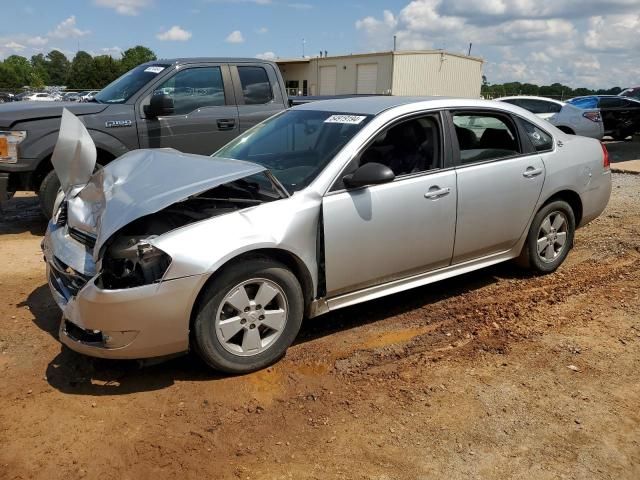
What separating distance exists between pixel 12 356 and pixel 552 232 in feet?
15.1

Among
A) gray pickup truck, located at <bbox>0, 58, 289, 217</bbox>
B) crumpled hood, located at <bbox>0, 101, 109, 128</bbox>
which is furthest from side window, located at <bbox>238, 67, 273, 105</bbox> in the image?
crumpled hood, located at <bbox>0, 101, 109, 128</bbox>

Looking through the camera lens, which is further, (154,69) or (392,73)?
(392,73)

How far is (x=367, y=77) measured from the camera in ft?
133

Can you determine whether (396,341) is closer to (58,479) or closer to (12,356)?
(58,479)

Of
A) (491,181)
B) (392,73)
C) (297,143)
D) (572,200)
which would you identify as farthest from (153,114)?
(392,73)

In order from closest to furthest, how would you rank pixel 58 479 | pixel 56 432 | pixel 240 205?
1. pixel 58 479
2. pixel 56 432
3. pixel 240 205

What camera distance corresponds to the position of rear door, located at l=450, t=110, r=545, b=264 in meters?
4.50

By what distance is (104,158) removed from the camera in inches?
270

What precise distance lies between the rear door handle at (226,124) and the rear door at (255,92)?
0.12 metres

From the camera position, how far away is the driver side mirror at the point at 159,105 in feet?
21.7

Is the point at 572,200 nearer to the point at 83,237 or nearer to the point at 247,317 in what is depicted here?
the point at 247,317

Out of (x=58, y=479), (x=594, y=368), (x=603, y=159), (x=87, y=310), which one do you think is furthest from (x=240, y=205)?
(x=603, y=159)

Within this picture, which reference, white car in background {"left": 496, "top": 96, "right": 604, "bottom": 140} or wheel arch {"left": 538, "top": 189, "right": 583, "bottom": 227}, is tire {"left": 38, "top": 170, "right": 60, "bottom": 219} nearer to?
wheel arch {"left": 538, "top": 189, "right": 583, "bottom": 227}

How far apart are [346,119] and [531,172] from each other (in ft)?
5.87
